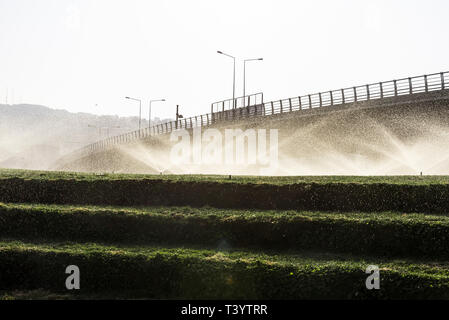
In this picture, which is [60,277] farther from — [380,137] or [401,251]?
[380,137]

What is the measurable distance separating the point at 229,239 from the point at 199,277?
2435 mm

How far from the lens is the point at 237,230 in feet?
42.3

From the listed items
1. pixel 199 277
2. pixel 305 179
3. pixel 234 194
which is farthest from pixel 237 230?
pixel 305 179

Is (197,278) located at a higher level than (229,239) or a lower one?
lower

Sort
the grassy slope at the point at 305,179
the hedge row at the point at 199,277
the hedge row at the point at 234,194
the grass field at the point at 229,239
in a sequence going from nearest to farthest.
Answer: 1. the hedge row at the point at 199,277
2. the grass field at the point at 229,239
3. the hedge row at the point at 234,194
4. the grassy slope at the point at 305,179

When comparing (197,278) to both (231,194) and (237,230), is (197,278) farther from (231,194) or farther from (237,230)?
(231,194)

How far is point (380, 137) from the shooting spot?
1286 inches

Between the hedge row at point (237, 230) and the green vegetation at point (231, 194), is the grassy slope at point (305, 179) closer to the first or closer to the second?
the green vegetation at point (231, 194)

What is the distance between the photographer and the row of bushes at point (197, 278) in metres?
9.69

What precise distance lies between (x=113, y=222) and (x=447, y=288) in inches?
347

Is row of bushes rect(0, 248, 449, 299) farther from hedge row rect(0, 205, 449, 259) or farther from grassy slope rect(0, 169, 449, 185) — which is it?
grassy slope rect(0, 169, 449, 185)

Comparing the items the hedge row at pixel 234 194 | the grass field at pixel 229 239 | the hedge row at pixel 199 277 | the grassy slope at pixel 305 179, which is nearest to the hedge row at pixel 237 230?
the grass field at pixel 229 239

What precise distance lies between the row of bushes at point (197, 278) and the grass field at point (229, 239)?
0.02m
